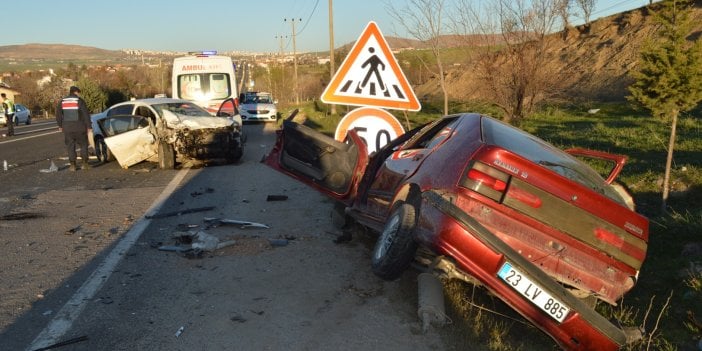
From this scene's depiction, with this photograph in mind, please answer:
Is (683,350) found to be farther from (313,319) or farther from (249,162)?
(249,162)

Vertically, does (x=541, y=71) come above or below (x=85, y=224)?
above

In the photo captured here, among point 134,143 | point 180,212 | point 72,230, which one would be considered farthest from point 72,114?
point 72,230

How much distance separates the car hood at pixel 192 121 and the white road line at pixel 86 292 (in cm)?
524

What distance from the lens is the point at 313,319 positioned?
13.6 feet

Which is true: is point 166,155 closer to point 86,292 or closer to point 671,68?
point 86,292

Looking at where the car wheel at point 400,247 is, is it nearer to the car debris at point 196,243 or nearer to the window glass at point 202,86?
the car debris at point 196,243

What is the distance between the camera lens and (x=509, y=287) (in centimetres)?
342

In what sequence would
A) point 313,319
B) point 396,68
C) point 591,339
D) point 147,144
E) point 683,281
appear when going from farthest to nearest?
point 147,144 < point 396,68 < point 683,281 < point 313,319 < point 591,339

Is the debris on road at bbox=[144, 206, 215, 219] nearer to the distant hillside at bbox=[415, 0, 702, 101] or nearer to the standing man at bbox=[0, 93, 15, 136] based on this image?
the distant hillside at bbox=[415, 0, 702, 101]

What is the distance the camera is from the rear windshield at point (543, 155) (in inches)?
158

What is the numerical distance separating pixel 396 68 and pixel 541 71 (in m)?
8.82

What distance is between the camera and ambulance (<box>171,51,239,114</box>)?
20375mm

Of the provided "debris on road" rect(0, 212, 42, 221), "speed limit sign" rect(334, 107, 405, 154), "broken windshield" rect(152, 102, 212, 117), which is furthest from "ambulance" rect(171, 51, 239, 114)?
"speed limit sign" rect(334, 107, 405, 154)

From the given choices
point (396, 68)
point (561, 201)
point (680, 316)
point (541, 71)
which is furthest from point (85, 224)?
point (541, 71)
